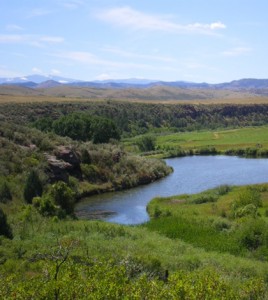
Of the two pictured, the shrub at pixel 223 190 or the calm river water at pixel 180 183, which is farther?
the shrub at pixel 223 190

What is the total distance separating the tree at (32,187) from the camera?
58.7m

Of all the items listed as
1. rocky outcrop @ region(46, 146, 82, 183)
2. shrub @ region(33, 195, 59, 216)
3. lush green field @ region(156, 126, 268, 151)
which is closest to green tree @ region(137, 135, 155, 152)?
lush green field @ region(156, 126, 268, 151)

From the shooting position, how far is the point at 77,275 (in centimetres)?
1775

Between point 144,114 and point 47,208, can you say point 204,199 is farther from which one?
point 144,114

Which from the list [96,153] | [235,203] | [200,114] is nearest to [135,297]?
[235,203]

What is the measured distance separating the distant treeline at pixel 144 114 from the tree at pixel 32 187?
56373mm

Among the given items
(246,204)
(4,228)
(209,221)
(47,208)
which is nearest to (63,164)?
(47,208)

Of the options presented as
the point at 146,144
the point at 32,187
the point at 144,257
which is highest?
the point at 146,144

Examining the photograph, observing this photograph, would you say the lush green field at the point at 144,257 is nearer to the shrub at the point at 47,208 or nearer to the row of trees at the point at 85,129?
the shrub at the point at 47,208

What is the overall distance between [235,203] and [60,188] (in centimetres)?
2006

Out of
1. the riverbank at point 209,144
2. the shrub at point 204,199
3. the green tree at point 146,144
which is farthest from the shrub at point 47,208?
the green tree at point 146,144

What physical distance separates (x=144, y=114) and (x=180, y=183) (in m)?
90.4

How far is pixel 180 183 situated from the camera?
7756 centimetres

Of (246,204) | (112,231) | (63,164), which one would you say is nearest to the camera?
(112,231)
